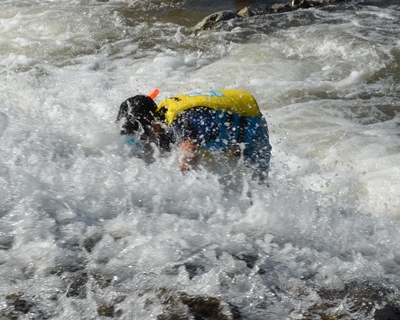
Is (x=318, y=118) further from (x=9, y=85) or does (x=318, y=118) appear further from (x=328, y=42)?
(x=9, y=85)

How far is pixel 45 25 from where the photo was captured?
10031 millimetres

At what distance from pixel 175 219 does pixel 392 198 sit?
7.36 ft

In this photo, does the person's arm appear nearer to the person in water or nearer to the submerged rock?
the person in water

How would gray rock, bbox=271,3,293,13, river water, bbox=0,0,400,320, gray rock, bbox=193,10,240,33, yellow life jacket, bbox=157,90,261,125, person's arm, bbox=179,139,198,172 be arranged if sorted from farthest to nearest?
1. gray rock, bbox=271,3,293,13
2. gray rock, bbox=193,10,240,33
3. yellow life jacket, bbox=157,90,261,125
4. person's arm, bbox=179,139,198,172
5. river water, bbox=0,0,400,320

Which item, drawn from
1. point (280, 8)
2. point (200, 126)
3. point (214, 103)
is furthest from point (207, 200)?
point (280, 8)

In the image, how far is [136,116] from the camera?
4242mm

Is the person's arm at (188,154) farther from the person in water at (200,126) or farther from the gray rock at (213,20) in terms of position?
the gray rock at (213,20)

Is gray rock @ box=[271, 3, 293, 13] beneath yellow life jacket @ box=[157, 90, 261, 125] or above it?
beneath

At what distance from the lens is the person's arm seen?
416 cm

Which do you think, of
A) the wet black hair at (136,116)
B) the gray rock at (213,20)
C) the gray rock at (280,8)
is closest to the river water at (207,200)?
the wet black hair at (136,116)

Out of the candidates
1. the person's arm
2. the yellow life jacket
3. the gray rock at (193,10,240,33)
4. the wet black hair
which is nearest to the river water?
the person's arm

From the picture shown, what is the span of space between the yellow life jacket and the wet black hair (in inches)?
5.3

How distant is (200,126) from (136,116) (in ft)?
1.60

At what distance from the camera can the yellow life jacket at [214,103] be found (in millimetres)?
4285
